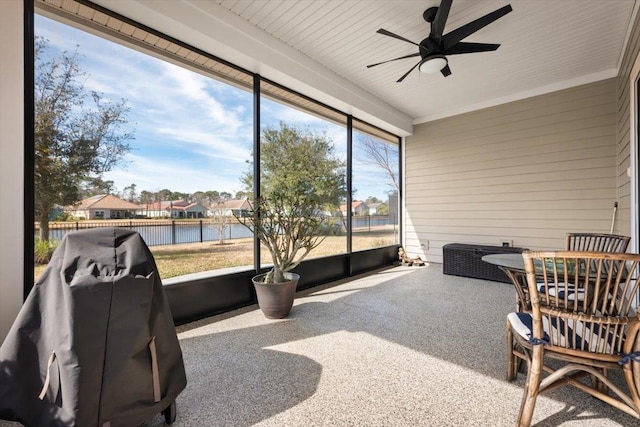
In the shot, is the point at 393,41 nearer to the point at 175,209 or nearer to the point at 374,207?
the point at 374,207

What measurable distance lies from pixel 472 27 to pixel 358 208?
3228 mm

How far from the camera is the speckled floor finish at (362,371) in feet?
5.41

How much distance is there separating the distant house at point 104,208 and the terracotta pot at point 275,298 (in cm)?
143

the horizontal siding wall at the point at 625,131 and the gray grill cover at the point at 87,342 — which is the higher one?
the horizontal siding wall at the point at 625,131

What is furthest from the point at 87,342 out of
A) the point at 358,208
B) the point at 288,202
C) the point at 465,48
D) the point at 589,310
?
the point at 358,208

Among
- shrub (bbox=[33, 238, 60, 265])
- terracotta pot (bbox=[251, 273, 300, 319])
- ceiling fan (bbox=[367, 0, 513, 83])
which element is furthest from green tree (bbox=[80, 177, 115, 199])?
ceiling fan (bbox=[367, 0, 513, 83])

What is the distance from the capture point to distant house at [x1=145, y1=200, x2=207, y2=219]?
2904mm

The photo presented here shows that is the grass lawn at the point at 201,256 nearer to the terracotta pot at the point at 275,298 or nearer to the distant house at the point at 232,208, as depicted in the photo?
the distant house at the point at 232,208

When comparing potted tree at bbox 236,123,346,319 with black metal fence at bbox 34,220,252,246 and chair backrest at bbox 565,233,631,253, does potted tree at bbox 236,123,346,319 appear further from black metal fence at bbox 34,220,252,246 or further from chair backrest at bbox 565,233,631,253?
chair backrest at bbox 565,233,631,253

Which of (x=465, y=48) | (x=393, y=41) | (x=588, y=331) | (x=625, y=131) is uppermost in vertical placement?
(x=393, y=41)

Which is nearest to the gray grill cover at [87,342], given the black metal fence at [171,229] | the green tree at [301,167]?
the black metal fence at [171,229]

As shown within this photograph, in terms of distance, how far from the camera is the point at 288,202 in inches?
138

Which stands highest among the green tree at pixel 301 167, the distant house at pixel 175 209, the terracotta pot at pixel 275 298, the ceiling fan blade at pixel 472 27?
the ceiling fan blade at pixel 472 27

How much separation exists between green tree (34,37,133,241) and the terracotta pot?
1.86 metres
